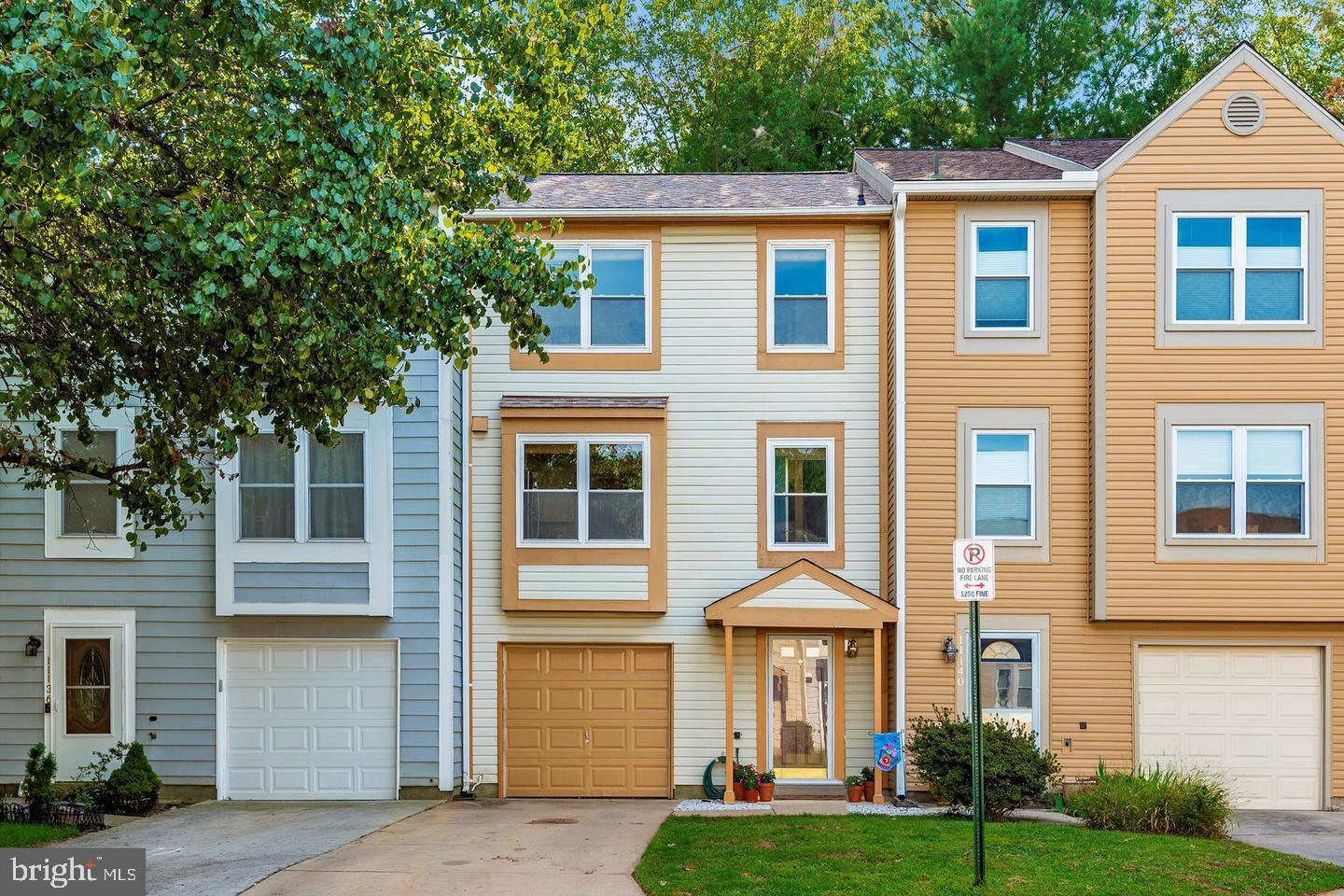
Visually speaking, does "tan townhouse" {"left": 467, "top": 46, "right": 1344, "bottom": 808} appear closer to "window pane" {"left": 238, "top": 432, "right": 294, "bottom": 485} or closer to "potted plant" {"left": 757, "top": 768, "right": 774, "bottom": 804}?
"potted plant" {"left": 757, "top": 768, "right": 774, "bottom": 804}

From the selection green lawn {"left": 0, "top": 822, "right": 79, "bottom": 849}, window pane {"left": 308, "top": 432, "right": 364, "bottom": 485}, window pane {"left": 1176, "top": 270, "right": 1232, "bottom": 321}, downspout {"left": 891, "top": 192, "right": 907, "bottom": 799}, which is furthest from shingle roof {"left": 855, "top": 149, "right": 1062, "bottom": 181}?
green lawn {"left": 0, "top": 822, "right": 79, "bottom": 849}

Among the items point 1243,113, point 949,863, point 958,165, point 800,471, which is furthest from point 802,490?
point 1243,113

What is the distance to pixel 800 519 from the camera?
59.3ft

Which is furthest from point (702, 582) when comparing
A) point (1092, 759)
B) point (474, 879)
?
point (474, 879)

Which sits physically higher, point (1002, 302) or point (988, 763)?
point (1002, 302)

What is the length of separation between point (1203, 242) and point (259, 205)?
468 inches

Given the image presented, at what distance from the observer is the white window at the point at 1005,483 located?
57.2 feet

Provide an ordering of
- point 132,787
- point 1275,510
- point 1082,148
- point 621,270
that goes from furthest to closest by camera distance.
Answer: point 1082,148 < point 621,270 < point 1275,510 < point 132,787

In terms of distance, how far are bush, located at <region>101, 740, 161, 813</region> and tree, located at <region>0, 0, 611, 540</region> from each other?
4.78 meters

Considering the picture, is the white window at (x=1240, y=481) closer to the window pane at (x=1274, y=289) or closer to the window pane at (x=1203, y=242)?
the window pane at (x=1274, y=289)

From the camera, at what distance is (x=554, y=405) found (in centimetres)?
1786

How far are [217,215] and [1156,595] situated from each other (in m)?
12.1

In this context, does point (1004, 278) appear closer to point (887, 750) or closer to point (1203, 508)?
point (1203, 508)

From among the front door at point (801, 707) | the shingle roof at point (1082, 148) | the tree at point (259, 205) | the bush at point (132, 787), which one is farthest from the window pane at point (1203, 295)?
the bush at point (132, 787)
